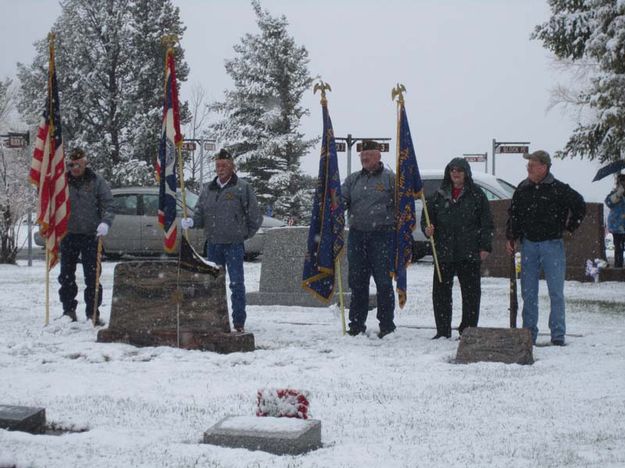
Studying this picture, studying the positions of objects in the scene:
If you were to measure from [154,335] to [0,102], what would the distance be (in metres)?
26.8

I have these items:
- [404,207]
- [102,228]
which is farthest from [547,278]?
[102,228]

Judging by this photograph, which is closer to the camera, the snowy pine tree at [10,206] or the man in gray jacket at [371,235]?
the man in gray jacket at [371,235]

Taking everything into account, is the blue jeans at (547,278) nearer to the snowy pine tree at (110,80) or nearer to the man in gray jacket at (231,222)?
the man in gray jacket at (231,222)

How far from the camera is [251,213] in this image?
9.66 m

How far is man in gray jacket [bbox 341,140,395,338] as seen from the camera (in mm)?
9461

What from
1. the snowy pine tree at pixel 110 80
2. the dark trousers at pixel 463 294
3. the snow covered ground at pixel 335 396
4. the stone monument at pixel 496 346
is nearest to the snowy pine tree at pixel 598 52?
the snow covered ground at pixel 335 396

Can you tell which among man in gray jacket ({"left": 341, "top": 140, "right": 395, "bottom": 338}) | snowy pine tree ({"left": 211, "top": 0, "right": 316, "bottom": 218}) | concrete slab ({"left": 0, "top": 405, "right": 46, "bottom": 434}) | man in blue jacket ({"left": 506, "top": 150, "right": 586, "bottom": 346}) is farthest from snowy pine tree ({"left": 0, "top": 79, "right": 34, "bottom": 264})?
snowy pine tree ({"left": 211, "top": 0, "right": 316, "bottom": 218})

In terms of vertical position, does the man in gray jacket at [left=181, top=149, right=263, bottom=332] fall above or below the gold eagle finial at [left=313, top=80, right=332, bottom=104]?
below

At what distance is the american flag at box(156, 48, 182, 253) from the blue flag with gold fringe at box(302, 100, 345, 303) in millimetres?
1447

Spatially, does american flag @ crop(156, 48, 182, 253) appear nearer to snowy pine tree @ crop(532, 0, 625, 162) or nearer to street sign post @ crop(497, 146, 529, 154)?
snowy pine tree @ crop(532, 0, 625, 162)

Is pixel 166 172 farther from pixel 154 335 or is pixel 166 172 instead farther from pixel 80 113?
pixel 80 113

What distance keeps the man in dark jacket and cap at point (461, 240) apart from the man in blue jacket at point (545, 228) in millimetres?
391

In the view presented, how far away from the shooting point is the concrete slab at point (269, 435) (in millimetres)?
4898

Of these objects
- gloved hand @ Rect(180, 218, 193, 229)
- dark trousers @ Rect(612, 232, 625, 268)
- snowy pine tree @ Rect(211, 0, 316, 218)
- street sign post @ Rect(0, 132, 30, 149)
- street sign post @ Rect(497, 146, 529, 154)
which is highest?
snowy pine tree @ Rect(211, 0, 316, 218)
